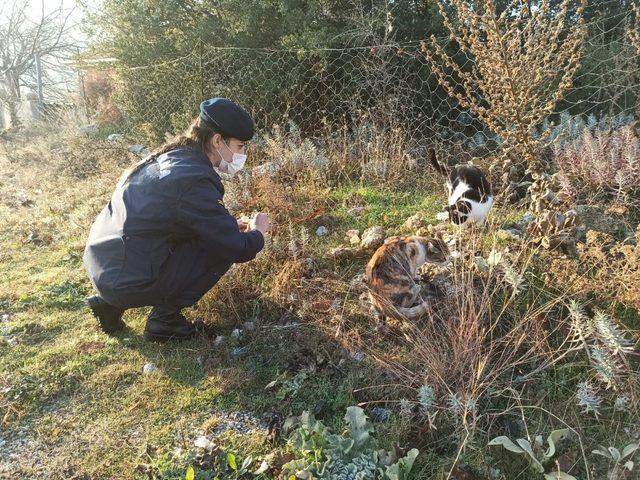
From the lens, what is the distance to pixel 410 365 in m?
2.65

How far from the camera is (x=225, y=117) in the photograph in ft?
9.29

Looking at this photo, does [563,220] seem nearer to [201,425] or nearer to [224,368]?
[224,368]

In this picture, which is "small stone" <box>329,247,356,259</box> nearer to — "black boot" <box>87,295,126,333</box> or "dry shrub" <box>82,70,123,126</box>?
"black boot" <box>87,295,126,333</box>

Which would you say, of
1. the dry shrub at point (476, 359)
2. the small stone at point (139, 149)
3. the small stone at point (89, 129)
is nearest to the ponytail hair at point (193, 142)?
the dry shrub at point (476, 359)

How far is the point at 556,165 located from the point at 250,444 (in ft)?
12.2

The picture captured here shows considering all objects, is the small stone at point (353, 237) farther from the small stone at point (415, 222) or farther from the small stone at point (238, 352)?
the small stone at point (238, 352)

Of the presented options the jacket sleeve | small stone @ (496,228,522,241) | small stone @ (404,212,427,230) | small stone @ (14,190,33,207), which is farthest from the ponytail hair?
small stone @ (14,190,33,207)

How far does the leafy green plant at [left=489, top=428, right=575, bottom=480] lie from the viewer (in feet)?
6.39

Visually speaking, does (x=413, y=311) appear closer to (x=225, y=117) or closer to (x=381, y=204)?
(x=225, y=117)

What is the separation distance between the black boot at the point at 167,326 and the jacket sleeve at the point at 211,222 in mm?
567

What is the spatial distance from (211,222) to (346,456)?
144 centimetres

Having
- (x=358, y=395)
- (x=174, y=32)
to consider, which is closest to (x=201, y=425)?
(x=358, y=395)

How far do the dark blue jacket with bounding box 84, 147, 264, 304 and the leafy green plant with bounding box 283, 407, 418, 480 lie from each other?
1.19m

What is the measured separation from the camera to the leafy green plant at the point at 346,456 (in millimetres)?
1968
